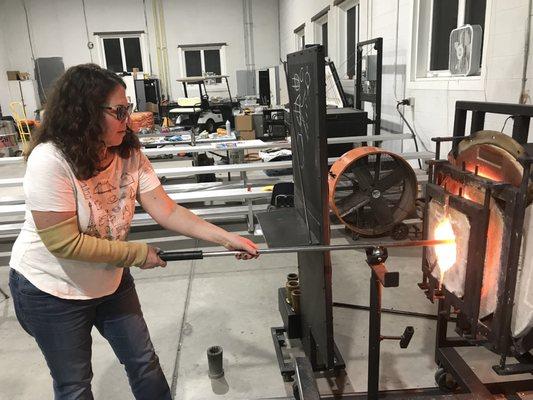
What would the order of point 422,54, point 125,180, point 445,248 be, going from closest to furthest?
point 125,180
point 445,248
point 422,54

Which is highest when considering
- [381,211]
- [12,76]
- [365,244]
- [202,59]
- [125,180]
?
[202,59]

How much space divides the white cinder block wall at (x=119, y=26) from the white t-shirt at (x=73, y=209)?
12.8 meters

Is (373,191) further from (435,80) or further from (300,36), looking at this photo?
(300,36)

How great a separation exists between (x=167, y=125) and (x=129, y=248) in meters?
9.15

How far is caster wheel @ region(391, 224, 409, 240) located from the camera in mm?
3750

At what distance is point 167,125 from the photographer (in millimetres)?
10109

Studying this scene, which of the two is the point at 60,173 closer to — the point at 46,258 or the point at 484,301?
the point at 46,258

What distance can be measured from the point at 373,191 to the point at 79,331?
2713 millimetres

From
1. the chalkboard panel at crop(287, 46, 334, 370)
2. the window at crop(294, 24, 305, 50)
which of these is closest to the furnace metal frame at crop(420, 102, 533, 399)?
the chalkboard panel at crop(287, 46, 334, 370)

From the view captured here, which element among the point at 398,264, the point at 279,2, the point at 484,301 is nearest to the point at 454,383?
the point at 484,301

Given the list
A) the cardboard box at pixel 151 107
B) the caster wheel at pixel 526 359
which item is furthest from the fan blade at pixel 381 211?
the cardboard box at pixel 151 107

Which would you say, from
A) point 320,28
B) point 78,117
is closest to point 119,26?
point 320,28

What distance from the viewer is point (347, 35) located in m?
7.50

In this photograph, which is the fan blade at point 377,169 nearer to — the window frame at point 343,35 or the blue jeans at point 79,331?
the blue jeans at point 79,331
